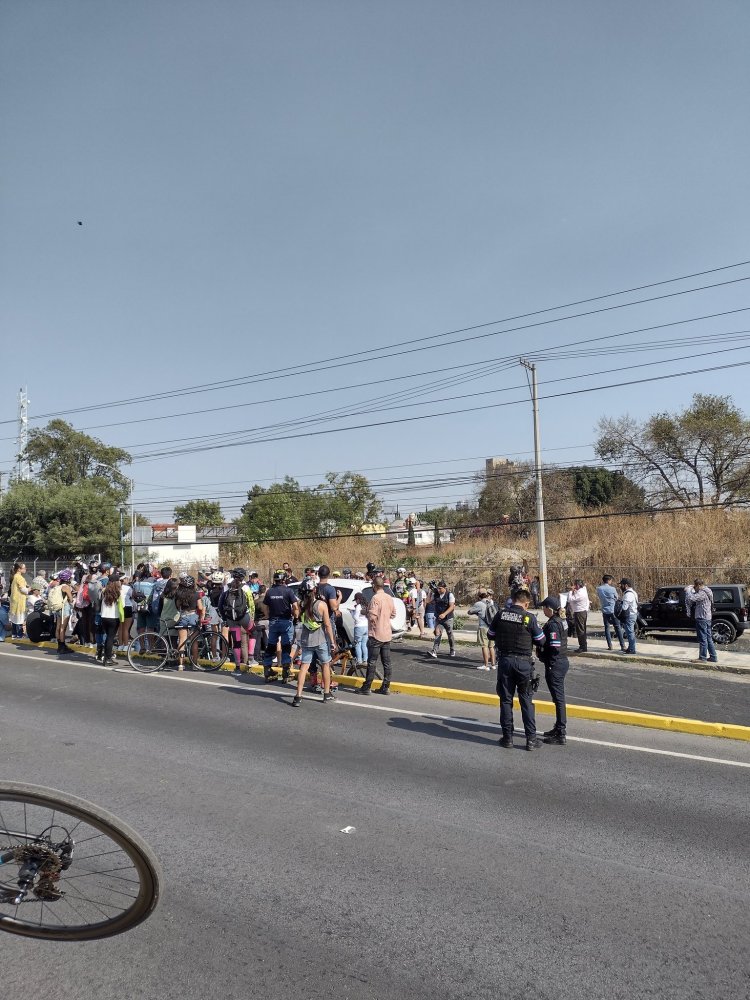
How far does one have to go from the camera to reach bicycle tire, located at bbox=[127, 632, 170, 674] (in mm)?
12758

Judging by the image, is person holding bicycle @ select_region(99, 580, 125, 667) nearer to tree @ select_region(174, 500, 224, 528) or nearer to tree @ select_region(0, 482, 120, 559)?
tree @ select_region(0, 482, 120, 559)

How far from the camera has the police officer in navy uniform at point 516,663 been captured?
25.3 ft

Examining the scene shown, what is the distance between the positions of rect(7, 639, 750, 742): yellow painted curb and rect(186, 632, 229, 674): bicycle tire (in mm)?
2406

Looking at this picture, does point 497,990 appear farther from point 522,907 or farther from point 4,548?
point 4,548

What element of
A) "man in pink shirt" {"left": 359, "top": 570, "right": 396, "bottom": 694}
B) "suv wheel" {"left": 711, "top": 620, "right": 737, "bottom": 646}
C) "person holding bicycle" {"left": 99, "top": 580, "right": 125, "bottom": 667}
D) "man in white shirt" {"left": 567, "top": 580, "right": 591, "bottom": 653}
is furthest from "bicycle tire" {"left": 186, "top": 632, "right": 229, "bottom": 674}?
"suv wheel" {"left": 711, "top": 620, "right": 737, "bottom": 646}

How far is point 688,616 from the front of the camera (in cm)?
1939

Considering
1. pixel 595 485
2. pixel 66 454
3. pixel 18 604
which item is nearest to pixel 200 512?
pixel 66 454

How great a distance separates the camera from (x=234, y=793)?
615 cm

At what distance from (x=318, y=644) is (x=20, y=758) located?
4.00m

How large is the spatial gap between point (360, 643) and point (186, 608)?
3147 millimetres

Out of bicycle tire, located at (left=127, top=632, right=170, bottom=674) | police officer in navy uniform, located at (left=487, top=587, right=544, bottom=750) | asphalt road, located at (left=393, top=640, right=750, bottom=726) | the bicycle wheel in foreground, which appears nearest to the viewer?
the bicycle wheel in foreground

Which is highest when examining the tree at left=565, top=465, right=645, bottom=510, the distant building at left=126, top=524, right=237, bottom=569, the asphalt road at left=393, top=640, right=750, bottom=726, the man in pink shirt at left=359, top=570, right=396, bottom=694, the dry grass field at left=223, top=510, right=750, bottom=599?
the tree at left=565, top=465, right=645, bottom=510

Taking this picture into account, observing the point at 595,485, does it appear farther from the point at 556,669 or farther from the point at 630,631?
the point at 556,669

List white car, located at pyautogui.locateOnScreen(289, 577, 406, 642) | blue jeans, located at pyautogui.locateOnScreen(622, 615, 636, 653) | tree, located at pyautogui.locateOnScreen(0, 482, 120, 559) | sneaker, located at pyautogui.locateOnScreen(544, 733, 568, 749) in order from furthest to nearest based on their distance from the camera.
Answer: tree, located at pyautogui.locateOnScreen(0, 482, 120, 559) < blue jeans, located at pyautogui.locateOnScreen(622, 615, 636, 653) < white car, located at pyautogui.locateOnScreen(289, 577, 406, 642) < sneaker, located at pyautogui.locateOnScreen(544, 733, 568, 749)
